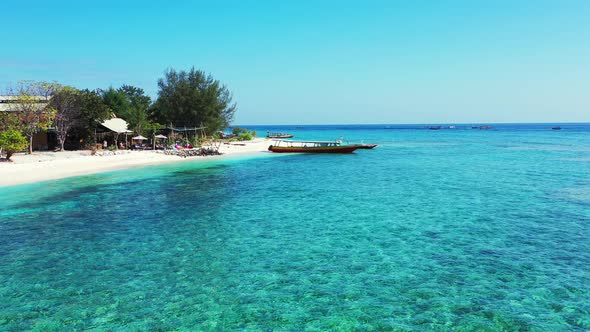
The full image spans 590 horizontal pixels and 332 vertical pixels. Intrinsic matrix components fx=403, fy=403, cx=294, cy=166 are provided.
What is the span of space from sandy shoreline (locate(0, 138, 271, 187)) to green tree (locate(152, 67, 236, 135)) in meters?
16.7

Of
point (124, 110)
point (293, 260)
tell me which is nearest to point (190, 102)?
point (124, 110)

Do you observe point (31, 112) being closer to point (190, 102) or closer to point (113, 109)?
point (113, 109)

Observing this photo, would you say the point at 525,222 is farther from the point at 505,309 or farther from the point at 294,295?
the point at 294,295

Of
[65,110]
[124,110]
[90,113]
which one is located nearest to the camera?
[65,110]

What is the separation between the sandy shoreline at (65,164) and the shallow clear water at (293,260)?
148 inches

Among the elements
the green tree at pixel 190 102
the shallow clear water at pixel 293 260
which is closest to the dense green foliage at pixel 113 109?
the green tree at pixel 190 102

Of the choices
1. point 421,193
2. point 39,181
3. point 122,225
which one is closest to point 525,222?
point 421,193

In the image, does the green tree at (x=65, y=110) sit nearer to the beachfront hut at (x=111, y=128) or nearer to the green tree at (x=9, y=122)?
the beachfront hut at (x=111, y=128)

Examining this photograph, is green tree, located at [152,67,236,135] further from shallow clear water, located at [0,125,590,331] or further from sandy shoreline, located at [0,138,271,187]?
shallow clear water, located at [0,125,590,331]

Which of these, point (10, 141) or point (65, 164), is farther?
point (65, 164)

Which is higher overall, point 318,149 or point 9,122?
point 9,122

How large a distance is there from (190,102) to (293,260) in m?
Answer: 50.6

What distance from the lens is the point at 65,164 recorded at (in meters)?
32.0

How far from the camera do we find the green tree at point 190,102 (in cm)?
5881
